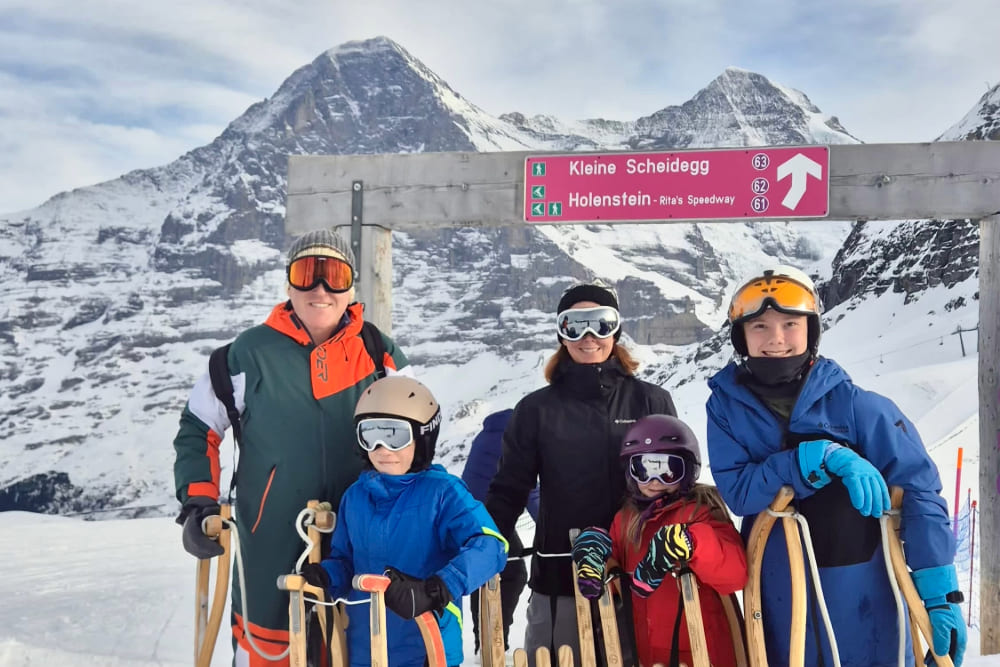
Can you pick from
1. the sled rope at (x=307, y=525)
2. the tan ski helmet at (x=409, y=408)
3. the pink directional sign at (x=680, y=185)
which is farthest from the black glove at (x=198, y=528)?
the pink directional sign at (x=680, y=185)

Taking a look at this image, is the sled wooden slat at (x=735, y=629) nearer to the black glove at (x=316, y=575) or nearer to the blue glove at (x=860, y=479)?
the blue glove at (x=860, y=479)

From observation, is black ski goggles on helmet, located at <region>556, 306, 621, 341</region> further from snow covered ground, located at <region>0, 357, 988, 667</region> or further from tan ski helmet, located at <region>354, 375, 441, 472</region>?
snow covered ground, located at <region>0, 357, 988, 667</region>

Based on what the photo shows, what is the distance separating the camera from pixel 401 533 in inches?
105

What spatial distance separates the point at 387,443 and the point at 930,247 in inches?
2287

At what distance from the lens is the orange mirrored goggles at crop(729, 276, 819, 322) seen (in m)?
2.66

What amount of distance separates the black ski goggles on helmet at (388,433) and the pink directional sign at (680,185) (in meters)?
2.36

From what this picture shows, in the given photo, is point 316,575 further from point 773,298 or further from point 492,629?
point 773,298

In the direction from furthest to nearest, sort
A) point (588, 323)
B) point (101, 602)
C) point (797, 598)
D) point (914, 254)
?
point (914, 254) < point (101, 602) < point (588, 323) < point (797, 598)

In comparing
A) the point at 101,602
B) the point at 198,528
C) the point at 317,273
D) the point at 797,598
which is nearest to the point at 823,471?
the point at 797,598

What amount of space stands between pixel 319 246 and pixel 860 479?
6.96ft

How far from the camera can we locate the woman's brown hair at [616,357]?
3244 mm

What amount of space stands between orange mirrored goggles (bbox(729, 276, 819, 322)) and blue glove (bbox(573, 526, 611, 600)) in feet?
2.90

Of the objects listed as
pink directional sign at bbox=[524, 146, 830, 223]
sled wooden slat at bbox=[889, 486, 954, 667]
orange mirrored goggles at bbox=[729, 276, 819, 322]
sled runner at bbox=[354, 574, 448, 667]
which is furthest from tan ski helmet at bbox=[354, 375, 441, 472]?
pink directional sign at bbox=[524, 146, 830, 223]

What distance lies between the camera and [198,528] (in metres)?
2.92
